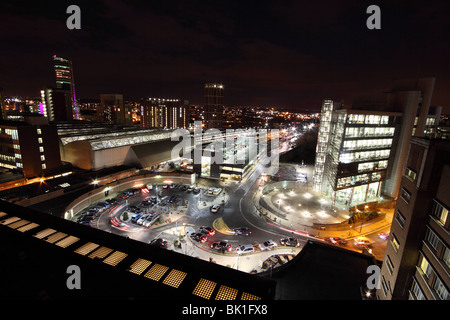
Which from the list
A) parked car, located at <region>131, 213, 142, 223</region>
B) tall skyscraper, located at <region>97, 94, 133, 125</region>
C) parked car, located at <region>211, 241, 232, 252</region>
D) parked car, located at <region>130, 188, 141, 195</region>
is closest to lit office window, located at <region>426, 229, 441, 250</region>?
→ parked car, located at <region>211, 241, 232, 252</region>

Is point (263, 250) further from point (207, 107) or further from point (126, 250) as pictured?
point (207, 107)

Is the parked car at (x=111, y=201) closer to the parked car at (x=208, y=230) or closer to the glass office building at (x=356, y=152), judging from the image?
the parked car at (x=208, y=230)

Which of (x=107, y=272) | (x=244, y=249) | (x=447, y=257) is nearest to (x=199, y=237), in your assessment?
(x=244, y=249)

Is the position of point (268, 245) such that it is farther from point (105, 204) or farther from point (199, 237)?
point (105, 204)

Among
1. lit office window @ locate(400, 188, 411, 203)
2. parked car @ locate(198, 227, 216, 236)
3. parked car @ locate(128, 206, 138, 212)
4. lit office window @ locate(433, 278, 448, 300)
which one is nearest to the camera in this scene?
lit office window @ locate(433, 278, 448, 300)

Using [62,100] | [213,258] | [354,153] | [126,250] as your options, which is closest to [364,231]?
[354,153]

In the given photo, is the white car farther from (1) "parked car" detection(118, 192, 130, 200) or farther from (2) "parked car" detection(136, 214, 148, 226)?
(1) "parked car" detection(118, 192, 130, 200)
